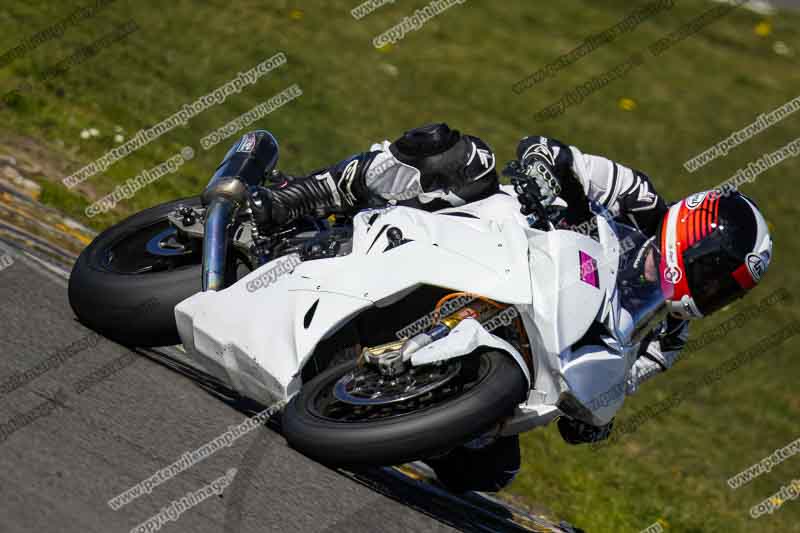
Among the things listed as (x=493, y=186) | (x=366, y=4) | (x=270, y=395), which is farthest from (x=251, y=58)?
(x=270, y=395)

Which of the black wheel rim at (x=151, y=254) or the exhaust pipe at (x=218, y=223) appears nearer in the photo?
the exhaust pipe at (x=218, y=223)

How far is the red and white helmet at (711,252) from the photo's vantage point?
4.86 meters

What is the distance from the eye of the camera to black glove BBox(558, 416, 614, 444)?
5.19 meters

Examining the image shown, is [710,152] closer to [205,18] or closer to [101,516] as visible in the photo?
[205,18]

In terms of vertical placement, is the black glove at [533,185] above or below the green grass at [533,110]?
above

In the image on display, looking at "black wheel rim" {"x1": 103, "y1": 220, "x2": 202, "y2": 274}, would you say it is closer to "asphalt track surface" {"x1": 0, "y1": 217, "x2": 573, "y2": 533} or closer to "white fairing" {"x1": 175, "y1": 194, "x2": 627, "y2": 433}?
"asphalt track surface" {"x1": 0, "y1": 217, "x2": 573, "y2": 533}

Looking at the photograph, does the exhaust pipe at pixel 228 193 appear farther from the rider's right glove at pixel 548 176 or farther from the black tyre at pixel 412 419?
the rider's right glove at pixel 548 176

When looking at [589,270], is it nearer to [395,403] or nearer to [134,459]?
[395,403]

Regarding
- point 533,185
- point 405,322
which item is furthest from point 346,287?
point 533,185

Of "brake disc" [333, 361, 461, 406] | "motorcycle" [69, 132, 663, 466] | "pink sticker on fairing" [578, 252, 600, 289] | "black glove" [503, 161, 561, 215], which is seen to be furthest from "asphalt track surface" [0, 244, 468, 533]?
"black glove" [503, 161, 561, 215]

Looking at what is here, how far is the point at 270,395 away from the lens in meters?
4.73

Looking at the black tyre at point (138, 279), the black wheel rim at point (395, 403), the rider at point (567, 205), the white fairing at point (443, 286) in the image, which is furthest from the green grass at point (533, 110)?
the black wheel rim at point (395, 403)

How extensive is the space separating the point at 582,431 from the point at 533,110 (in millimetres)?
6374

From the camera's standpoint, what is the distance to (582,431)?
5227 millimetres
